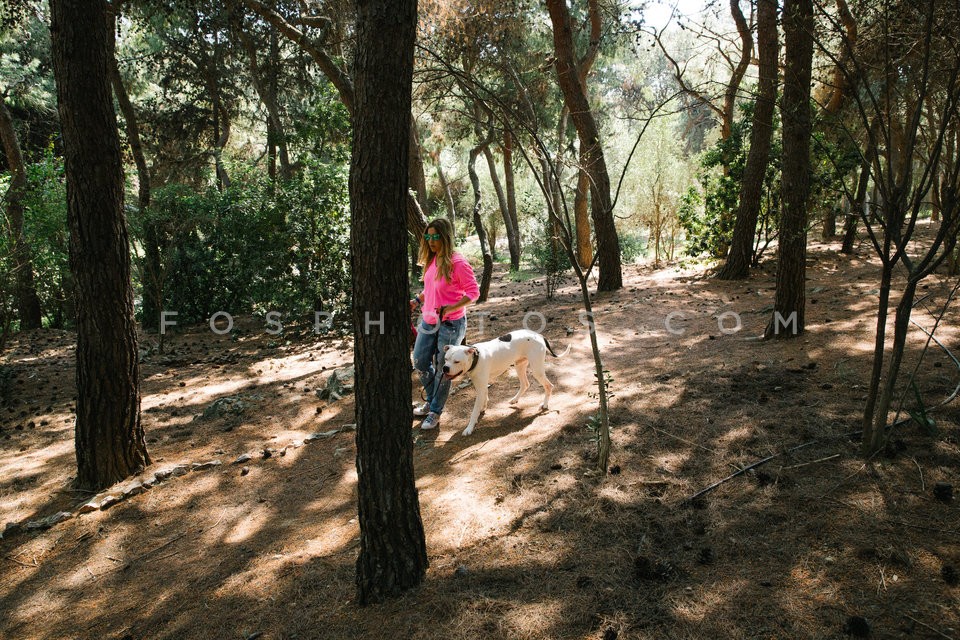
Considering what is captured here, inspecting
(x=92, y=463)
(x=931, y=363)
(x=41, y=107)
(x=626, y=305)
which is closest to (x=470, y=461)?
(x=92, y=463)

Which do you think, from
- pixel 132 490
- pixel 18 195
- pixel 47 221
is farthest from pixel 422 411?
pixel 18 195

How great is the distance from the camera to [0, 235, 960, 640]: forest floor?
9.08ft

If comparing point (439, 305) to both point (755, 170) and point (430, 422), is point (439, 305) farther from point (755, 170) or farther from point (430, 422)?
point (755, 170)

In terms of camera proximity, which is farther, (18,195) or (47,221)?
(18,195)

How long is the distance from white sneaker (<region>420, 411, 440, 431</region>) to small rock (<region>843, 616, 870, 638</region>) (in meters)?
4.06

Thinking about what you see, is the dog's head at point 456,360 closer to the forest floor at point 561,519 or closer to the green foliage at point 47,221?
the forest floor at point 561,519

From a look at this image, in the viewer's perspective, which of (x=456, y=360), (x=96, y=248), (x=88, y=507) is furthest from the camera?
(x=456, y=360)

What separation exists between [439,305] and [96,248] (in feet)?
10.2

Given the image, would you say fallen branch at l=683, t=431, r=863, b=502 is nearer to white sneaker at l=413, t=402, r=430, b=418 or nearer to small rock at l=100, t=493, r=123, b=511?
white sneaker at l=413, t=402, r=430, b=418

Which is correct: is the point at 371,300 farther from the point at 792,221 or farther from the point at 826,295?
the point at 826,295

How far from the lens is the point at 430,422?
233 inches

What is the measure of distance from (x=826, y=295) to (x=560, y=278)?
596 cm

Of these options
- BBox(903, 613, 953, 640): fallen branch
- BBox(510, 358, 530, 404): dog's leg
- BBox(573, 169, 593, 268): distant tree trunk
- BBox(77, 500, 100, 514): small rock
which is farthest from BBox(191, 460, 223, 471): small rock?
BBox(573, 169, 593, 268): distant tree trunk

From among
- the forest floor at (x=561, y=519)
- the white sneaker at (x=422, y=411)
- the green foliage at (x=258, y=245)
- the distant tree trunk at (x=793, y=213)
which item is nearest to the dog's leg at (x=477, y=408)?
the forest floor at (x=561, y=519)
